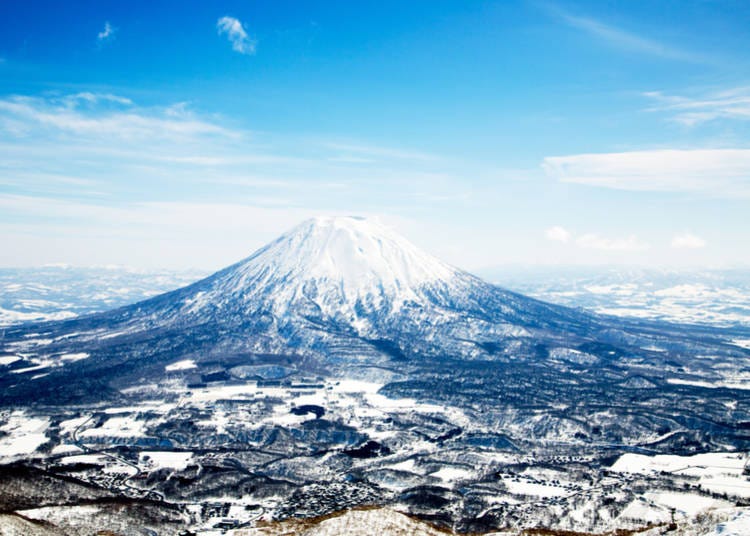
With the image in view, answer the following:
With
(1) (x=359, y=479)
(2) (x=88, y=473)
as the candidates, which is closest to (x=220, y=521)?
(1) (x=359, y=479)

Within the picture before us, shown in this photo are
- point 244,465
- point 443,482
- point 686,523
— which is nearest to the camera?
point 686,523

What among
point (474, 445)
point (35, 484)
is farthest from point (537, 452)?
point (35, 484)

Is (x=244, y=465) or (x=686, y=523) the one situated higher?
(x=686, y=523)

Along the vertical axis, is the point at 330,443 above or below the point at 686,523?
below

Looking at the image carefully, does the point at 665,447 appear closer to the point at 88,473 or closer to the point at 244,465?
the point at 244,465

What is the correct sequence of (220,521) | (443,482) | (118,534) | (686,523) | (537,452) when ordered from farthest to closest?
1. (537,452)
2. (443,482)
3. (220,521)
4. (118,534)
5. (686,523)

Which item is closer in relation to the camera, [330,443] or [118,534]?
[118,534]

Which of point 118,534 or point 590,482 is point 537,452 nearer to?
point 590,482

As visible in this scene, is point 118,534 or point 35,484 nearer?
point 118,534

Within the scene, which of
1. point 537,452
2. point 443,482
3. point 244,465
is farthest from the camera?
point 537,452
